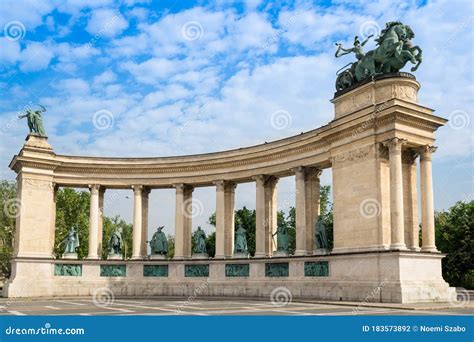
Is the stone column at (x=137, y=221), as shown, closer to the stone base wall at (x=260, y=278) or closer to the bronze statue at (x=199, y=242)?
the stone base wall at (x=260, y=278)

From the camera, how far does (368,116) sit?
39.8m

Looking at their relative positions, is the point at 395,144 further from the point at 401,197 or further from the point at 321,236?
the point at 321,236

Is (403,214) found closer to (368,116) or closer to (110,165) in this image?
(368,116)

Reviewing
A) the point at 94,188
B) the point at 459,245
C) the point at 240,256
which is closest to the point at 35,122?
the point at 94,188

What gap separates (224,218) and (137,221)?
8.55 metres

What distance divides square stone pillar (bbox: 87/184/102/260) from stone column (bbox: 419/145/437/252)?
99.3ft

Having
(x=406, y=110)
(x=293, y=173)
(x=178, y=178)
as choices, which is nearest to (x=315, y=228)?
(x=293, y=173)

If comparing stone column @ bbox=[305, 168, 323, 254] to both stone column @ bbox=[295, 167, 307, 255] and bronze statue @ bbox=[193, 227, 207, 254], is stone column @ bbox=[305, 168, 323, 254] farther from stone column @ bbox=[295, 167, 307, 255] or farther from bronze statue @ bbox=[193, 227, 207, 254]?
bronze statue @ bbox=[193, 227, 207, 254]

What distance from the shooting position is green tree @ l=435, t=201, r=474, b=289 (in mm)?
72438

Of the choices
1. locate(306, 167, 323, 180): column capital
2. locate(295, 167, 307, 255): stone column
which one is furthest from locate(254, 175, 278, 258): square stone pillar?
locate(306, 167, 323, 180): column capital

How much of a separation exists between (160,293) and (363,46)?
28783 mm

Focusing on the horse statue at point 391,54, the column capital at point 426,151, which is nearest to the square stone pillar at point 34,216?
the horse statue at point 391,54

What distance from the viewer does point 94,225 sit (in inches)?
2128

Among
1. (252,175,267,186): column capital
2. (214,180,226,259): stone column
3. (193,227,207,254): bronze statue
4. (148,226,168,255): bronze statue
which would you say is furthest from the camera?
(148,226,168,255): bronze statue
